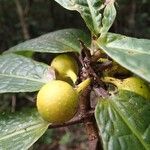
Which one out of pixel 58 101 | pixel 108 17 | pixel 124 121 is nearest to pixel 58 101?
pixel 58 101

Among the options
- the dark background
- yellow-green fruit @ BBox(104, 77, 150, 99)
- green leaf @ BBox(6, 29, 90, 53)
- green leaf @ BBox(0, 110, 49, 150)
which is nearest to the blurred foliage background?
the dark background

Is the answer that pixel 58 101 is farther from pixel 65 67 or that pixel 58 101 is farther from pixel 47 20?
pixel 47 20

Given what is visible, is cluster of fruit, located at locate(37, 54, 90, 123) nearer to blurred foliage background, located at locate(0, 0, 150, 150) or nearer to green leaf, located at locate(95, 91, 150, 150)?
green leaf, located at locate(95, 91, 150, 150)

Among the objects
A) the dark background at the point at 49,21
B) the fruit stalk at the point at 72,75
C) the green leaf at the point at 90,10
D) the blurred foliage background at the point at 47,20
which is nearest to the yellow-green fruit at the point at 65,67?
the fruit stalk at the point at 72,75

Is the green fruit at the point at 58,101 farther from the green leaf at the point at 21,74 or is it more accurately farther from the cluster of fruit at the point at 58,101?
the green leaf at the point at 21,74

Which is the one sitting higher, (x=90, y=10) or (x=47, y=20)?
(x=90, y=10)

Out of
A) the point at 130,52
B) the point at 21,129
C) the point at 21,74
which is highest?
the point at 130,52

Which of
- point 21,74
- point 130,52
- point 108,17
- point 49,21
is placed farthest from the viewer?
point 49,21

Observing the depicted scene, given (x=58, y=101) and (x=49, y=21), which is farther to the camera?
(x=49, y=21)
